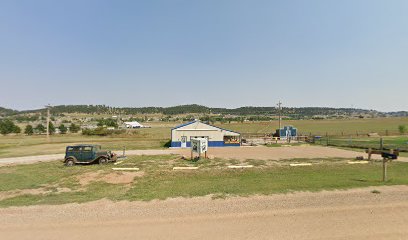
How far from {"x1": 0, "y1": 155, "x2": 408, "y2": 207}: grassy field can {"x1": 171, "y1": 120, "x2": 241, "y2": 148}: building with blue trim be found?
19728 mm

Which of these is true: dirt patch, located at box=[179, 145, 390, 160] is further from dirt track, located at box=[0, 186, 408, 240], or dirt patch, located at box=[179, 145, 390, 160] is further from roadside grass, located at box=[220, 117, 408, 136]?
roadside grass, located at box=[220, 117, 408, 136]

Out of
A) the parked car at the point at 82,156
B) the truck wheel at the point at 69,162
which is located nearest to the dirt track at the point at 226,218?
the parked car at the point at 82,156

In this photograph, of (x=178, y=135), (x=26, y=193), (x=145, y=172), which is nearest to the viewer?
(x=26, y=193)

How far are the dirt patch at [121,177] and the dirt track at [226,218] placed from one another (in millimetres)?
4580

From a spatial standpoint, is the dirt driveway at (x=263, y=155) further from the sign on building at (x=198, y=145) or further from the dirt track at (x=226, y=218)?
the dirt track at (x=226, y=218)

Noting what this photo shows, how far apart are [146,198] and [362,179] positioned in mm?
13481

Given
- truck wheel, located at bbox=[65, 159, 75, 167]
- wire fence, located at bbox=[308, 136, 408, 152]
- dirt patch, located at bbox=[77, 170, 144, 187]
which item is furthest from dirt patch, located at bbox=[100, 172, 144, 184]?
wire fence, located at bbox=[308, 136, 408, 152]

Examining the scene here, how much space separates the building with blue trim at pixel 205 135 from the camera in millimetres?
41469

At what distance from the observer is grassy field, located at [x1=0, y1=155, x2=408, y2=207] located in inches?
546

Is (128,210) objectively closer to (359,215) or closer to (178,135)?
(359,215)

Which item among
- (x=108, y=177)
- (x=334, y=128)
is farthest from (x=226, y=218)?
(x=334, y=128)

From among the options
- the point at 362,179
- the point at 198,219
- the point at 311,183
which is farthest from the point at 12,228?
the point at 362,179

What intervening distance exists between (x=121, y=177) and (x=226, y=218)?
1016 centimetres

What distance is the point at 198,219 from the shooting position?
10.5 metres
